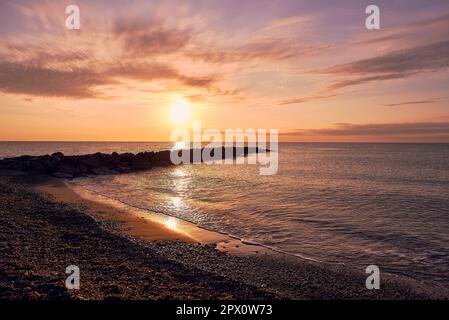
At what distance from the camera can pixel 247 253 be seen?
11492 millimetres

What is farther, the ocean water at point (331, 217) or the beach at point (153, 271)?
the ocean water at point (331, 217)

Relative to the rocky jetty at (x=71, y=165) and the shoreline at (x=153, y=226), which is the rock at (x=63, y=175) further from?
the shoreline at (x=153, y=226)

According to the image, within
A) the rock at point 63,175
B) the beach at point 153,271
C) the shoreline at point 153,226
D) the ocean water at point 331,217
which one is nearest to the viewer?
the beach at point 153,271

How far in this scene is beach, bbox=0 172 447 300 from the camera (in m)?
7.46

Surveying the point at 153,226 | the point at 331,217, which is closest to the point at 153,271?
the point at 153,226

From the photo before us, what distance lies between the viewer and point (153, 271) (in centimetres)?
891

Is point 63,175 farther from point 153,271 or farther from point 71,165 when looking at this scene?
point 153,271

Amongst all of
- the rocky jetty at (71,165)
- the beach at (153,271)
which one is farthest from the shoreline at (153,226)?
the rocky jetty at (71,165)

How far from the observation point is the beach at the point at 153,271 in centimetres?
746

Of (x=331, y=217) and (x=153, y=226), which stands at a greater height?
(x=153, y=226)

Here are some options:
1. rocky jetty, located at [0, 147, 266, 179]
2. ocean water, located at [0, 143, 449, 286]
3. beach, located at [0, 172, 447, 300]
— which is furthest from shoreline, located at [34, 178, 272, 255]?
rocky jetty, located at [0, 147, 266, 179]

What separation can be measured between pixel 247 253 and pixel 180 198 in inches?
518
